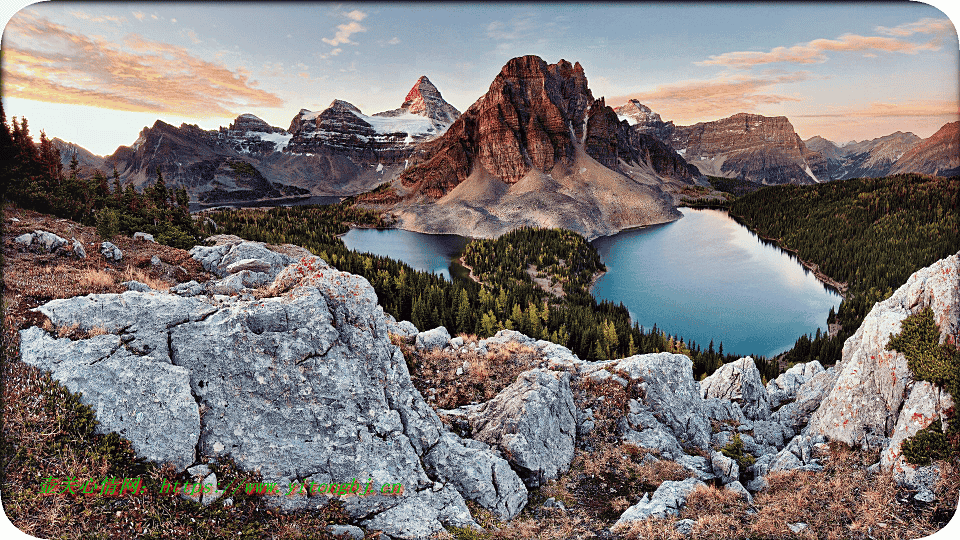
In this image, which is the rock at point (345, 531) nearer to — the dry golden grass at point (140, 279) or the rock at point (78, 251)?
the dry golden grass at point (140, 279)

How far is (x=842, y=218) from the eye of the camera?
60.1 metres

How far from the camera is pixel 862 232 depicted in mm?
51125

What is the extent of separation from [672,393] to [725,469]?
8.39 feet

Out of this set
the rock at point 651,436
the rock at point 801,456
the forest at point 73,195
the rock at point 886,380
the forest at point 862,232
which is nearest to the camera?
the forest at point 73,195

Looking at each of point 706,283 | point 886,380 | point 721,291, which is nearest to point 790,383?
point 886,380

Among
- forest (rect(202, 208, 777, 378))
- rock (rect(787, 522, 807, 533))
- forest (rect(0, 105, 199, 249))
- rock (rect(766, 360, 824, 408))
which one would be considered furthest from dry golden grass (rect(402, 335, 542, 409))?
forest (rect(202, 208, 777, 378))

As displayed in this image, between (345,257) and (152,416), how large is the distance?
42.9m

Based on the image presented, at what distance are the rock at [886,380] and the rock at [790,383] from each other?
24.6 feet

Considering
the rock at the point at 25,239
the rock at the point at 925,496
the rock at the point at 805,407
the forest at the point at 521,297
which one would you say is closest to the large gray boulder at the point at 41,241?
the rock at the point at 25,239

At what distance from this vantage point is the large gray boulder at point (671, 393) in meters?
10.9

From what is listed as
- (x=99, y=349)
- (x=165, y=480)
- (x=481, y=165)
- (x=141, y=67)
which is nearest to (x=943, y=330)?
(x=165, y=480)

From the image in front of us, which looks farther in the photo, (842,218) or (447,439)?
(842,218)

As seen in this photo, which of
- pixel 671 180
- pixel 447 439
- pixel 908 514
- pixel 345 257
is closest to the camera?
pixel 908 514

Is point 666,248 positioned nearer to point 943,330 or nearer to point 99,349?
point 943,330
